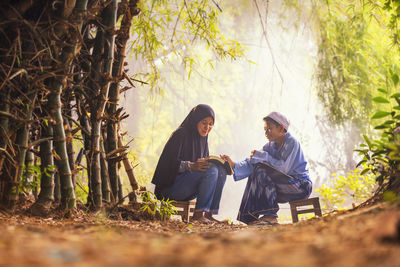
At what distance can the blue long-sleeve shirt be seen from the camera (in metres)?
4.21

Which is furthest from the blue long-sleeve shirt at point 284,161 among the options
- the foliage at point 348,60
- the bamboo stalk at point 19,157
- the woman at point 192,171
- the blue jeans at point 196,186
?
the bamboo stalk at point 19,157

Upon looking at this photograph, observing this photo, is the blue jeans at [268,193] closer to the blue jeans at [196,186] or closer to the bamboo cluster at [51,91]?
the blue jeans at [196,186]

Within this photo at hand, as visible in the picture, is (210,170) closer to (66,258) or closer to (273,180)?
(273,180)

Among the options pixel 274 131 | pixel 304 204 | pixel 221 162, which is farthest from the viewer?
pixel 274 131

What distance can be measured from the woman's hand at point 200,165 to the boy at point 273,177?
268mm

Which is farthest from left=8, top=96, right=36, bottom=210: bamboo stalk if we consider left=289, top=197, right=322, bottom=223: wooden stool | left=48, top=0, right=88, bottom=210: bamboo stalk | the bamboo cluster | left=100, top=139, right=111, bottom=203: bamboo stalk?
left=289, top=197, right=322, bottom=223: wooden stool

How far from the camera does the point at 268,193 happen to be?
4.12 metres

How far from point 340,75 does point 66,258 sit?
17.1ft

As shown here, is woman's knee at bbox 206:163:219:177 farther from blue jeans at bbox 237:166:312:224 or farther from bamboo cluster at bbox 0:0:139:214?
bamboo cluster at bbox 0:0:139:214

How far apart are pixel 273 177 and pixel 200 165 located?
853mm

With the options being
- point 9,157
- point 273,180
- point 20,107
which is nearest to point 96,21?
point 20,107

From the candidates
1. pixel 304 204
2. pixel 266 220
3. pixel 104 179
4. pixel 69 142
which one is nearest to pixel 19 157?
pixel 69 142

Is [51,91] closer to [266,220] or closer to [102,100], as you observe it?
[102,100]

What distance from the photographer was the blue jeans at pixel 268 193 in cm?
411
